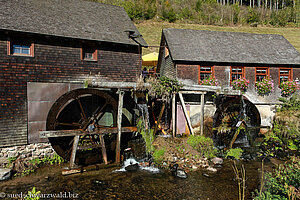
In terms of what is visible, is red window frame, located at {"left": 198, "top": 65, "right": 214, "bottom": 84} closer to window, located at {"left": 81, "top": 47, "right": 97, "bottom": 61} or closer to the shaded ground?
the shaded ground

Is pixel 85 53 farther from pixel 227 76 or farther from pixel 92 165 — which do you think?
pixel 227 76

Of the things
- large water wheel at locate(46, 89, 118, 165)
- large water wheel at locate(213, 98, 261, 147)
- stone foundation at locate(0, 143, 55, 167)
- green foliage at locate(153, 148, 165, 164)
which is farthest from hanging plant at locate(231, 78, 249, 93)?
stone foundation at locate(0, 143, 55, 167)

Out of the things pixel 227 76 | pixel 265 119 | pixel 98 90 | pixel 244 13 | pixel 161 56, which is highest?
pixel 244 13

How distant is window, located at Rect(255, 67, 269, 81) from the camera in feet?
40.5

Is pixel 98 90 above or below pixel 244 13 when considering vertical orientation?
below

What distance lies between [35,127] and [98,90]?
108 inches

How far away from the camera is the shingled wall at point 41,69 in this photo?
7543 mm

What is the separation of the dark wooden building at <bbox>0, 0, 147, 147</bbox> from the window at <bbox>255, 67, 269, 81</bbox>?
23.1 ft

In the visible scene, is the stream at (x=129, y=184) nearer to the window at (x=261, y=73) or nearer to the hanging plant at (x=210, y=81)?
the hanging plant at (x=210, y=81)

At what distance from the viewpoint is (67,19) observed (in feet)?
31.1

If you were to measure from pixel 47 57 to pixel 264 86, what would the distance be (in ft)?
36.6

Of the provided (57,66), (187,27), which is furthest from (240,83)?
(187,27)

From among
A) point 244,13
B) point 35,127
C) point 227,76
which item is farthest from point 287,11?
point 35,127

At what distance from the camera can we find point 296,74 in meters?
12.6
